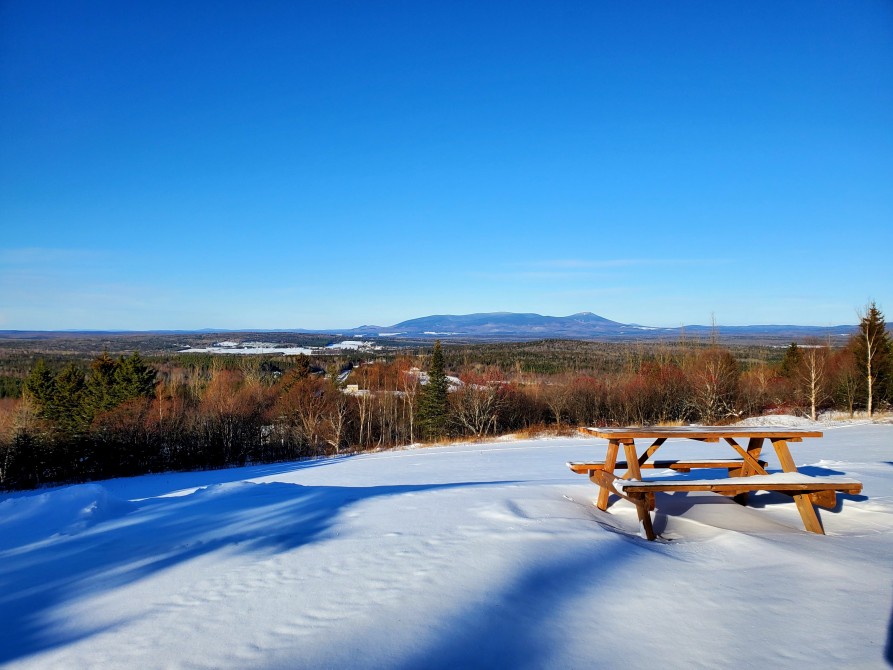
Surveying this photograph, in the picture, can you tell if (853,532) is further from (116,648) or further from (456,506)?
(116,648)

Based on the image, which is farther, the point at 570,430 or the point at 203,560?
the point at 570,430

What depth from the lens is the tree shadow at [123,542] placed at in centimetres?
350

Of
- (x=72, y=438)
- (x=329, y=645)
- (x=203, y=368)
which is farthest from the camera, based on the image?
(x=203, y=368)

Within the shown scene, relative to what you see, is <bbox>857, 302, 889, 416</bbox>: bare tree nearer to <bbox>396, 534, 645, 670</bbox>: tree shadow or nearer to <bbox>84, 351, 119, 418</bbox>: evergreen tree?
<bbox>396, 534, 645, 670</bbox>: tree shadow

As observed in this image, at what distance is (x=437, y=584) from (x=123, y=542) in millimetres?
2991

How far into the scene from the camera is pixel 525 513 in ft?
18.2

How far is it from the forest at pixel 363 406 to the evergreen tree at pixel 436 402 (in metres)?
0.10

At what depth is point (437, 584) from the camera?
12.5 ft

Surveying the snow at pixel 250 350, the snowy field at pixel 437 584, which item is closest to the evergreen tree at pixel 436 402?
the snowy field at pixel 437 584

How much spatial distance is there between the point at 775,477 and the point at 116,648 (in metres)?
6.15

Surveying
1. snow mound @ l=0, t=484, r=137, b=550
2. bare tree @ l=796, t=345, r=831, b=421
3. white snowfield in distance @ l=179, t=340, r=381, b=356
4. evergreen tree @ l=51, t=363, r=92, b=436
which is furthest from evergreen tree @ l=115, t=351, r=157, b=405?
white snowfield in distance @ l=179, t=340, r=381, b=356

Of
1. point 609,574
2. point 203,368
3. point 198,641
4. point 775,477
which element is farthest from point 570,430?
point 203,368

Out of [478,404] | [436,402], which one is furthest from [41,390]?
[478,404]

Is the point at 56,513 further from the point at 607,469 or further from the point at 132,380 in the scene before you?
the point at 132,380
